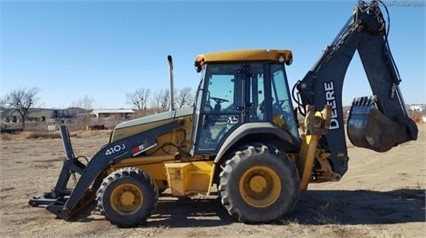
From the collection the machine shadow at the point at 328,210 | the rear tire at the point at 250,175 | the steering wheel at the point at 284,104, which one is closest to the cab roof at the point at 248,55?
the steering wheel at the point at 284,104

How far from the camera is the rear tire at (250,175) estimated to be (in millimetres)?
6730

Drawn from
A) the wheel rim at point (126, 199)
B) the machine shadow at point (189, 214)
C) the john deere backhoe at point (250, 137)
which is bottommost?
the machine shadow at point (189, 214)

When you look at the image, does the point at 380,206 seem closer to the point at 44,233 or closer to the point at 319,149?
the point at 319,149

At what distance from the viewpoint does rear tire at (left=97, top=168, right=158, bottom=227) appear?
6.79m

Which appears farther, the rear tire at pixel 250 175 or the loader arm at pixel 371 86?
the loader arm at pixel 371 86

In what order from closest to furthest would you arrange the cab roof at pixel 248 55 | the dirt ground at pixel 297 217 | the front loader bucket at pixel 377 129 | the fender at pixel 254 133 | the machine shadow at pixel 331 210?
1. the dirt ground at pixel 297 217
2. the fender at pixel 254 133
3. the machine shadow at pixel 331 210
4. the cab roof at pixel 248 55
5. the front loader bucket at pixel 377 129

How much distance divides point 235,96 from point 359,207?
9.83ft

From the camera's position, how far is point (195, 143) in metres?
7.21

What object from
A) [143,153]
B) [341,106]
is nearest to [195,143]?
[143,153]

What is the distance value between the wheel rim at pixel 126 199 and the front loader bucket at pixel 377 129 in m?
3.88

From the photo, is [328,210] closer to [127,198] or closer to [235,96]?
[235,96]

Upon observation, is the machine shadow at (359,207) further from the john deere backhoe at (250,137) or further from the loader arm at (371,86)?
the loader arm at (371,86)

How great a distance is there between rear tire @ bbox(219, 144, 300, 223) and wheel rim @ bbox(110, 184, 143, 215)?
4.22 feet

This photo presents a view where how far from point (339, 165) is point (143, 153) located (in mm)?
3326
